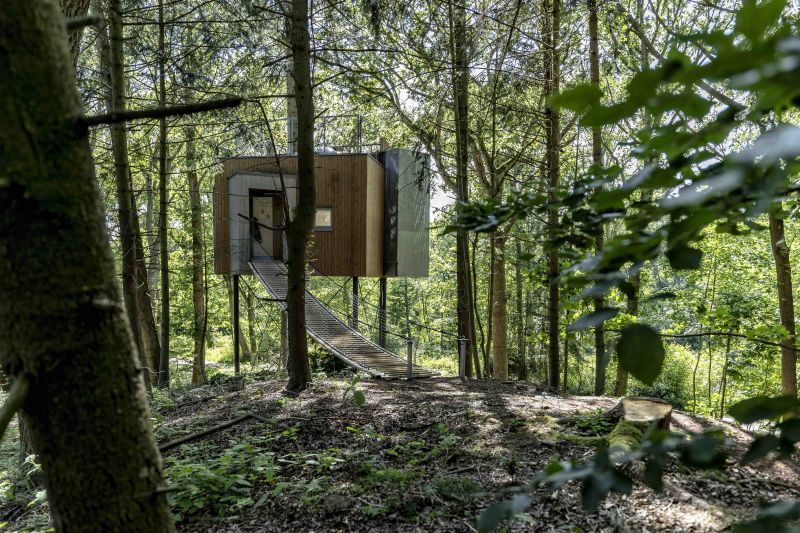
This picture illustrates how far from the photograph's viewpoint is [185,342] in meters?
22.9

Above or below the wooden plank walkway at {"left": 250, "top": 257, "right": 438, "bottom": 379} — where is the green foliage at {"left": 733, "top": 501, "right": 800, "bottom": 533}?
above

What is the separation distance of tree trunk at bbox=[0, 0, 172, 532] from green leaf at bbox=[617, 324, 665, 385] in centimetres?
93

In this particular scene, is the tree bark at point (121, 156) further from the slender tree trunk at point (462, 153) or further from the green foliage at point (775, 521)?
the green foliage at point (775, 521)

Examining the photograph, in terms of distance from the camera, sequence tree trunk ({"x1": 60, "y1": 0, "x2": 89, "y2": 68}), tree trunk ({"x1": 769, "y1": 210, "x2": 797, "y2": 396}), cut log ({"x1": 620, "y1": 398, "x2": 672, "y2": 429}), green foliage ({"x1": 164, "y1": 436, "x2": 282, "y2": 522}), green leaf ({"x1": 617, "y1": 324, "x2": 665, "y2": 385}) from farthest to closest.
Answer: tree trunk ({"x1": 769, "y1": 210, "x2": 797, "y2": 396}), tree trunk ({"x1": 60, "y1": 0, "x2": 89, "y2": 68}), cut log ({"x1": 620, "y1": 398, "x2": 672, "y2": 429}), green foliage ({"x1": 164, "y1": 436, "x2": 282, "y2": 522}), green leaf ({"x1": 617, "y1": 324, "x2": 665, "y2": 385})

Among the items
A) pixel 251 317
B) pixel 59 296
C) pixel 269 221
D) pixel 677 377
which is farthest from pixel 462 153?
pixel 677 377

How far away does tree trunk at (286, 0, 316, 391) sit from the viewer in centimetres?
553

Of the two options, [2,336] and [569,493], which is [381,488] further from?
[2,336]

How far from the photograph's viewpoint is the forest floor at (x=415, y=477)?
2.50m

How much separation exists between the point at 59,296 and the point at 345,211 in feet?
36.5

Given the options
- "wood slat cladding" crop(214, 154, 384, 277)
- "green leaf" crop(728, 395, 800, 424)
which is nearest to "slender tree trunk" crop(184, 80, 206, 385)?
"wood slat cladding" crop(214, 154, 384, 277)

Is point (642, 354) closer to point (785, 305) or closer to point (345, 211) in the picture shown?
point (785, 305)

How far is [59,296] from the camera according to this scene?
0.96 m

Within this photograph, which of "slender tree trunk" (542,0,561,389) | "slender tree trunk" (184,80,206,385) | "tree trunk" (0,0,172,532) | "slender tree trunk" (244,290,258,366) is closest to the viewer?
"tree trunk" (0,0,172,532)

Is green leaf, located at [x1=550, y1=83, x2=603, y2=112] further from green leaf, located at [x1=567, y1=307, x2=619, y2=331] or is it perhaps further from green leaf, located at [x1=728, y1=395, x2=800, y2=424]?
green leaf, located at [x1=728, y1=395, x2=800, y2=424]
